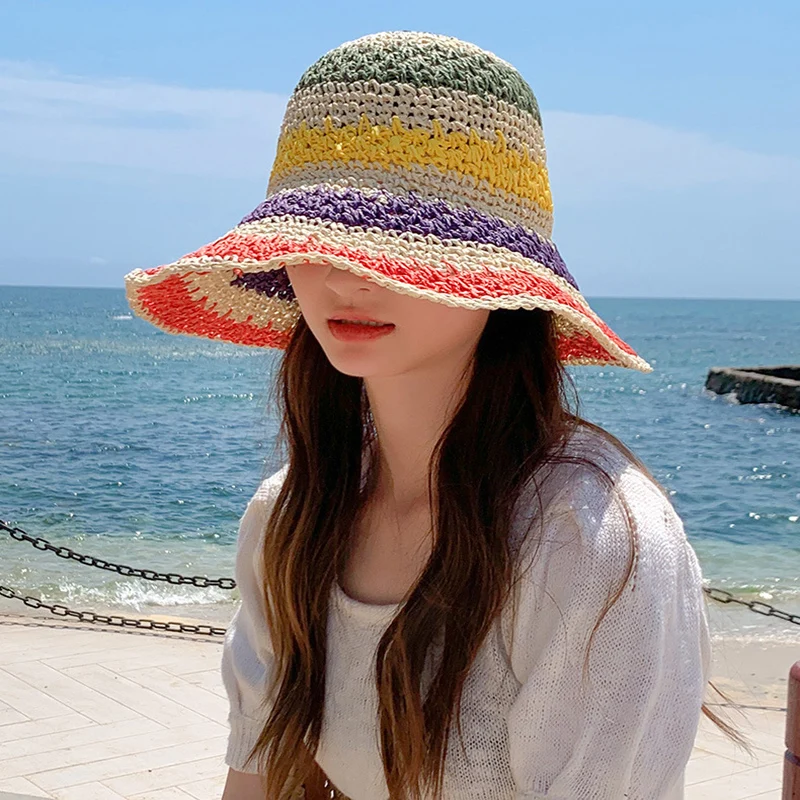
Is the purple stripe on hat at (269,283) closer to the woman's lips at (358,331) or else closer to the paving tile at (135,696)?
the woman's lips at (358,331)

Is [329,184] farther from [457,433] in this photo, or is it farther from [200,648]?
[200,648]

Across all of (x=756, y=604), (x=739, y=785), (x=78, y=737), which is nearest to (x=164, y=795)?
(x=78, y=737)

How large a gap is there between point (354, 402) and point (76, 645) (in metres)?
4.80

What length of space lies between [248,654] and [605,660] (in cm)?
68

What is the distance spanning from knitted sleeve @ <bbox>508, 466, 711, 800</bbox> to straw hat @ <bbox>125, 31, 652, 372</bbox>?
0.28m

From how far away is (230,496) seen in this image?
17.1 m

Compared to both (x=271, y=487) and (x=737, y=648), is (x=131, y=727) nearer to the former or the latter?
(x=271, y=487)

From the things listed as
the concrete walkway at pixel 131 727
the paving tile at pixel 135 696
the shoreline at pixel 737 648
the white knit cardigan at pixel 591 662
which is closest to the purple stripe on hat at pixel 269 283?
the white knit cardigan at pixel 591 662

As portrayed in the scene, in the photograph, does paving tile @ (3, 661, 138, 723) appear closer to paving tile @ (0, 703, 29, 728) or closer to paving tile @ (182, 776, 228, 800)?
paving tile @ (0, 703, 29, 728)

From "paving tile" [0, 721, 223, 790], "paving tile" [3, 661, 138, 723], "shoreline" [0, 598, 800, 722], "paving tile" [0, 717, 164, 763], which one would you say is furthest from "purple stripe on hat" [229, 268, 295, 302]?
"shoreline" [0, 598, 800, 722]

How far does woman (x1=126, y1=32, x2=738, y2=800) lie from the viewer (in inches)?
54.2

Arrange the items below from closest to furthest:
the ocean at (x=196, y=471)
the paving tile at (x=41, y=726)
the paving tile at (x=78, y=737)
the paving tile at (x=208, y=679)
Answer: the paving tile at (x=78, y=737) < the paving tile at (x=41, y=726) < the paving tile at (x=208, y=679) < the ocean at (x=196, y=471)

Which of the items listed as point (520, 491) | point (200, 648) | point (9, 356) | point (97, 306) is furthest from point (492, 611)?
point (97, 306)

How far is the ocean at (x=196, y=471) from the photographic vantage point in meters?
9.66
